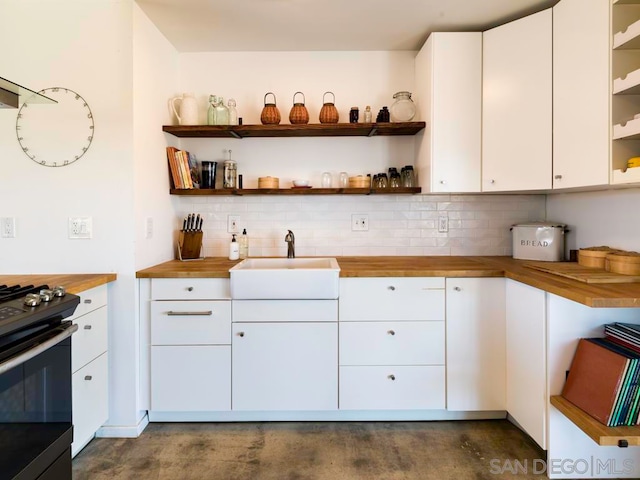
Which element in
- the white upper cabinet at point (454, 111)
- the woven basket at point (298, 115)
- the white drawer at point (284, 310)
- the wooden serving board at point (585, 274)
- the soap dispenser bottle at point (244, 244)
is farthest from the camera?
the soap dispenser bottle at point (244, 244)

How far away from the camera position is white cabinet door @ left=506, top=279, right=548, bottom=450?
1593mm

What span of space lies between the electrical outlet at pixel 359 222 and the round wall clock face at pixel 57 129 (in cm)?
166

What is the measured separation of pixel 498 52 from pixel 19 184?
2799mm

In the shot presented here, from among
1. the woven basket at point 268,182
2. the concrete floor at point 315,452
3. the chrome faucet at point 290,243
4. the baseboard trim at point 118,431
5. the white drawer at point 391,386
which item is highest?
the woven basket at point 268,182

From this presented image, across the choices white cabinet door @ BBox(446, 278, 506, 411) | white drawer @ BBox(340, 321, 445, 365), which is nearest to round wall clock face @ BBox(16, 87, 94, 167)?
white drawer @ BBox(340, 321, 445, 365)

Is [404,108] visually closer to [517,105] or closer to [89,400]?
[517,105]

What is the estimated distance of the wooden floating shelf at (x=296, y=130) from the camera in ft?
7.30

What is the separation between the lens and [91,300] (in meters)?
1.71

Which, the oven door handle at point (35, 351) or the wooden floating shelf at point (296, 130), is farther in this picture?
the wooden floating shelf at point (296, 130)

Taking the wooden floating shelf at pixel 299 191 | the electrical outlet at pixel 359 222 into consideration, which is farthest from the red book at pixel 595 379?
the electrical outlet at pixel 359 222

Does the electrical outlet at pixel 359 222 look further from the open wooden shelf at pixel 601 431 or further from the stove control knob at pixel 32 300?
the stove control knob at pixel 32 300

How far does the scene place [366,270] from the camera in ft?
6.34

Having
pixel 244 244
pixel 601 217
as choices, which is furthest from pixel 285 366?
pixel 601 217

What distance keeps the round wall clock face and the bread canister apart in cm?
263
